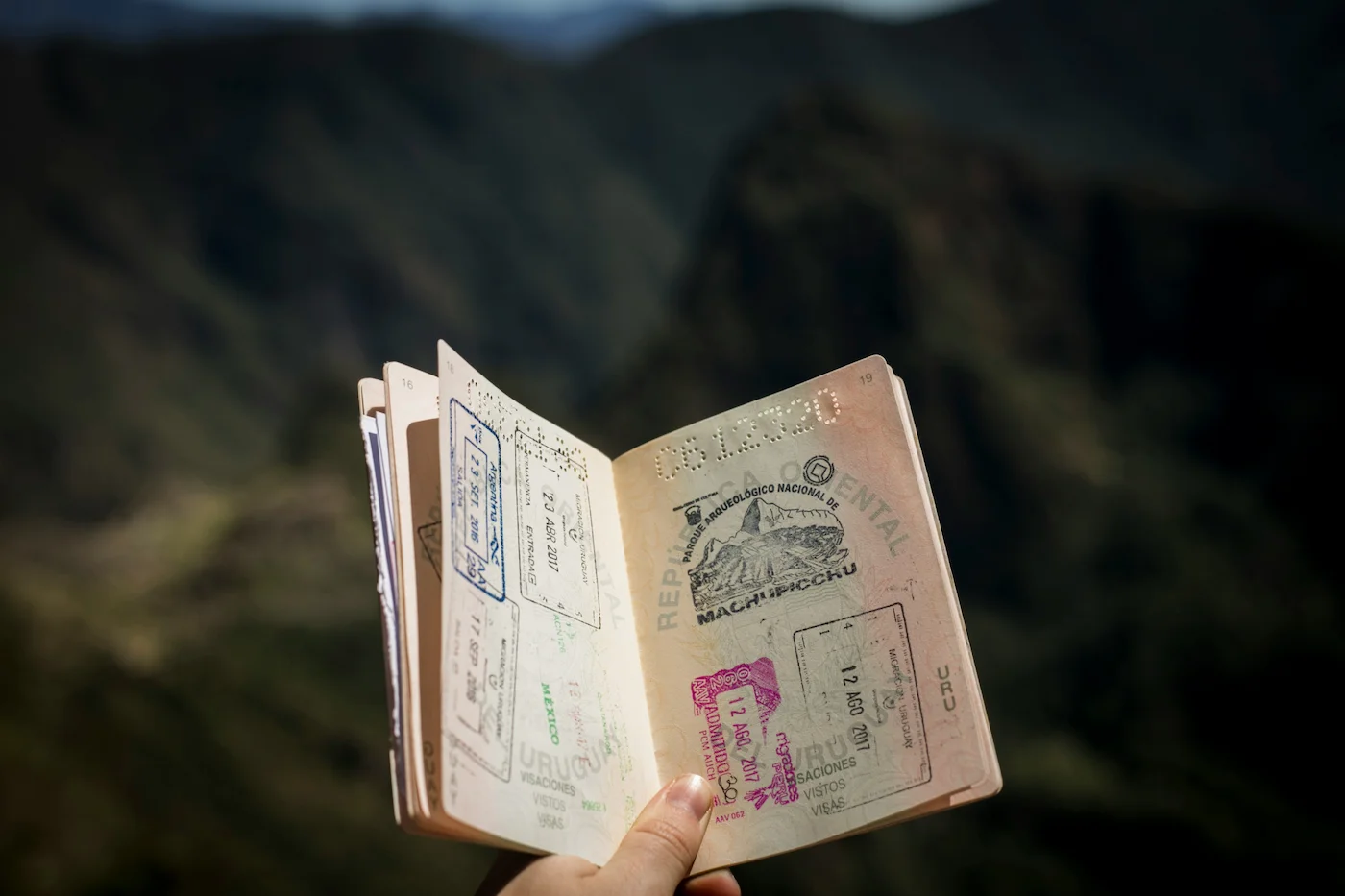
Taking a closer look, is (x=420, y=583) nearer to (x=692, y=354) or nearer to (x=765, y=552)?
(x=765, y=552)

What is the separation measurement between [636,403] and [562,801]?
309 centimetres

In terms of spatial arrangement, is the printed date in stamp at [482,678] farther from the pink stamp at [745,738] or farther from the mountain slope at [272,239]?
the mountain slope at [272,239]

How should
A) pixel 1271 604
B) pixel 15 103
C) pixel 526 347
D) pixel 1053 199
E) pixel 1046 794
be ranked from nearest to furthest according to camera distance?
pixel 1046 794
pixel 1271 604
pixel 1053 199
pixel 15 103
pixel 526 347

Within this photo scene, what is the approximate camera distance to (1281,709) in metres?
2.64

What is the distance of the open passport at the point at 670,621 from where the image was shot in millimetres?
678

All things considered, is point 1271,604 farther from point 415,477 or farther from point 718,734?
point 415,477

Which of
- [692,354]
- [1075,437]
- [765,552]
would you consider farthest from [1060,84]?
[765,552]

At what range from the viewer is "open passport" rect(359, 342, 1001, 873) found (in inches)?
26.7

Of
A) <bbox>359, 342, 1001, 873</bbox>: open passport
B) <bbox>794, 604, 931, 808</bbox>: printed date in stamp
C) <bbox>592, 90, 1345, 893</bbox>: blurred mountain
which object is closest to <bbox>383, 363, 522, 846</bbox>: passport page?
<bbox>359, 342, 1001, 873</bbox>: open passport

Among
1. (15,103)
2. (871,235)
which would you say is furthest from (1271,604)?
(15,103)

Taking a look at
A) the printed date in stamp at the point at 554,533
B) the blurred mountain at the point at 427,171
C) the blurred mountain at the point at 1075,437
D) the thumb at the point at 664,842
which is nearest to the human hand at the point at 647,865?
the thumb at the point at 664,842

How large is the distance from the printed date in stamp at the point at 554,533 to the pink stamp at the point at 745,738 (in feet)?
0.37

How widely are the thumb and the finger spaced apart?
0.04 m

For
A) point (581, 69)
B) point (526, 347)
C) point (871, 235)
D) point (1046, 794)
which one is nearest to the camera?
point (1046, 794)
